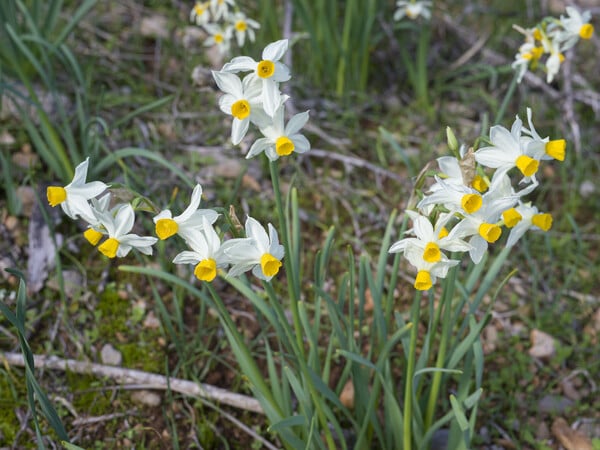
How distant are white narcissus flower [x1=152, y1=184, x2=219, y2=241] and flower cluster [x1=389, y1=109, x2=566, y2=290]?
40cm

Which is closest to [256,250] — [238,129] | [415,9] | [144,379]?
[238,129]

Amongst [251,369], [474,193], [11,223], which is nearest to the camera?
[474,193]

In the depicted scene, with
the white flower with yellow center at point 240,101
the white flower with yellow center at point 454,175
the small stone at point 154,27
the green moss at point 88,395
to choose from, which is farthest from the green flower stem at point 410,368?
the small stone at point 154,27

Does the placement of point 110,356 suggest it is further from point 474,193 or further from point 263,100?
point 474,193

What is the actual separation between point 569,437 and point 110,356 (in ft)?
5.25

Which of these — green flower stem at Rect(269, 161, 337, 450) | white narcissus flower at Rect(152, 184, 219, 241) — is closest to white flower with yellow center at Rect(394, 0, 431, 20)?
green flower stem at Rect(269, 161, 337, 450)

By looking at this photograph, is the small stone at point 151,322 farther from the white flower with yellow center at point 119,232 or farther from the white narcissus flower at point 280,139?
the white narcissus flower at point 280,139

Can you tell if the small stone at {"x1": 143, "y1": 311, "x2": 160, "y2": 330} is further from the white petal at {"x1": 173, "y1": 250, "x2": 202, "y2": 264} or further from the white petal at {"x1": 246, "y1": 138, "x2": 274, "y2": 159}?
the white petal at {"x1": 246, "y1": 138, "x2": 274, "y2": 159}

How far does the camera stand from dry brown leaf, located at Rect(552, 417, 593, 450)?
2.05 m

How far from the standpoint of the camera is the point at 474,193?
120 cm

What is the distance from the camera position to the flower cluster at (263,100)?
4.05 ft

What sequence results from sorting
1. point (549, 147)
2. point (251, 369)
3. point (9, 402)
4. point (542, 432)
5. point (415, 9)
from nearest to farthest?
point (549, 147)
point (251, 369)
point (9, 402)
point (542, 432)
point (415, 9)

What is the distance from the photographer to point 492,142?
4.20 feet

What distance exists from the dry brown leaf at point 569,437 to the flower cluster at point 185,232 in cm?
138
